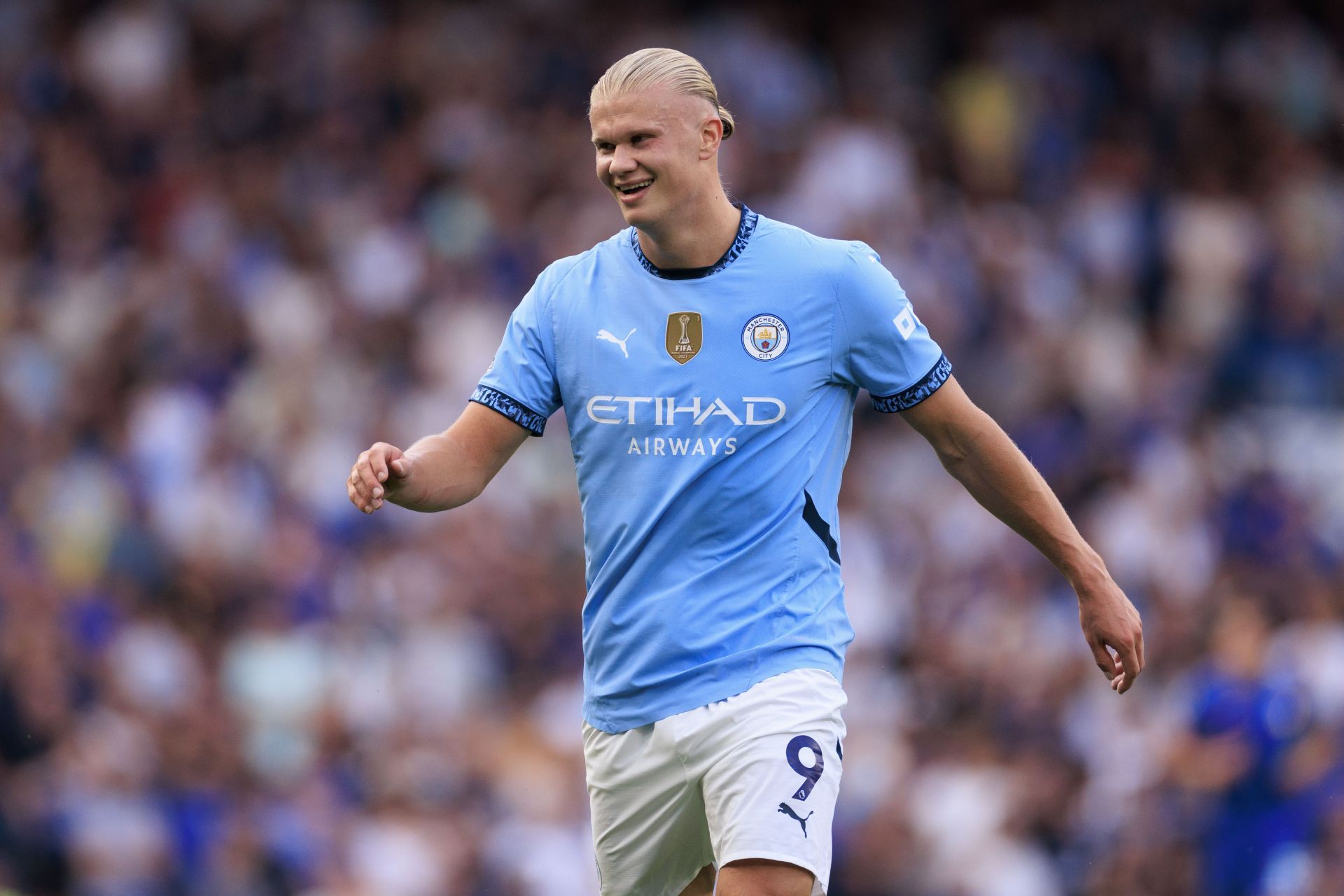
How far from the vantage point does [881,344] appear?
493 cm

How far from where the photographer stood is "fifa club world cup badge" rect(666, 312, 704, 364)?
491 cm

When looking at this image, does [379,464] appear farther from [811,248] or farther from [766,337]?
[811,248]

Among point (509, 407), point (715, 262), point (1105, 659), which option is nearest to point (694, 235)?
point (715, 262)

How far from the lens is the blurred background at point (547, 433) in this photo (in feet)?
32.4

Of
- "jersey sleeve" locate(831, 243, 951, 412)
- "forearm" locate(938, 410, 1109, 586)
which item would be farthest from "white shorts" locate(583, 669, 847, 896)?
"jersey sleeve" locate(831, 243, 951, 412)

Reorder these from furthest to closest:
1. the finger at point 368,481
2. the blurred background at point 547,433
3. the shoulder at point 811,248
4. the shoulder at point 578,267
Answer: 1. the blurred background at point 547,433
2. the shoulder at point 578,267
3. the shoulder at point 811,248
4. the finger at point 368,481

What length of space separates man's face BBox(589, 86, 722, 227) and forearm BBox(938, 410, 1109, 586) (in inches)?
39.6

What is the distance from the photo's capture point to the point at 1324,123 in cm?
1370

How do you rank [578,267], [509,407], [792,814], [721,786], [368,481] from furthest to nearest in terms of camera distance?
[578,267] < [509,407] < [721,786] < [792,814] < [368,481]

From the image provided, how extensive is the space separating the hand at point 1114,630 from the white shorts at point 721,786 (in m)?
0.70

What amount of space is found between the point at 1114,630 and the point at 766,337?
122 centimetres

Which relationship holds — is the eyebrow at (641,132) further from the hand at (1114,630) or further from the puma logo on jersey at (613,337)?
the hand at (1114,630)

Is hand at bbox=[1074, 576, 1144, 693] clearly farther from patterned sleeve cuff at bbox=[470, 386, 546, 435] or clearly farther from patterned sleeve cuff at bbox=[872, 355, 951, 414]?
patterned sleeve cuff at bbox=[470, 386, 546, 435]

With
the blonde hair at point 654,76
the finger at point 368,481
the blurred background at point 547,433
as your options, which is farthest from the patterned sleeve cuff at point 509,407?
the blurred background at point 547,433
